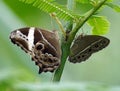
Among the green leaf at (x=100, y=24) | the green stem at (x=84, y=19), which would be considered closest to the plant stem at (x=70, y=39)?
the green stem at (x=84, y=19)

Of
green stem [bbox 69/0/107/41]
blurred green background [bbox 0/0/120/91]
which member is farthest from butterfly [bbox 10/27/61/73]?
green stem [bbox 69/0/107/41]

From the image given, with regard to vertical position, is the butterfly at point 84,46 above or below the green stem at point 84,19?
above

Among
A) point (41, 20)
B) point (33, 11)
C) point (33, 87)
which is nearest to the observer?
point (33, 87)

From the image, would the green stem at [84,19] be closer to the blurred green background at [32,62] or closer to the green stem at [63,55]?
the green stem at [63,55]

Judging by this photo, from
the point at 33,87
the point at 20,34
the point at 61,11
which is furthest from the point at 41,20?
the point at 33,87

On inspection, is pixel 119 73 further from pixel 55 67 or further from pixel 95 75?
pixel 55 67

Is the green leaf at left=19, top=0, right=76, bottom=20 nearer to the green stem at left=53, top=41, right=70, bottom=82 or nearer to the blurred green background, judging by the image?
the green stem at left=53, top=41, right=70, bottom=82
